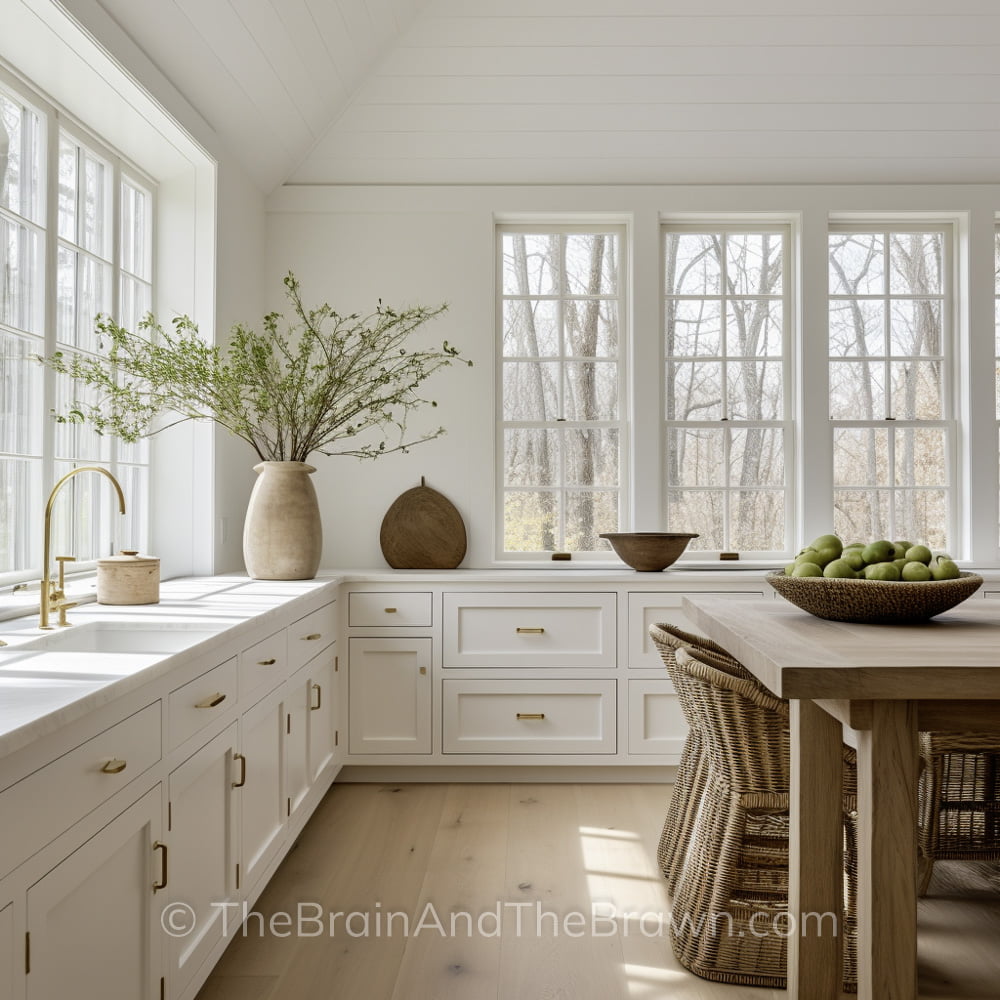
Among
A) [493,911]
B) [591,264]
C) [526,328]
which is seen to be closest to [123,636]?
[493,911]

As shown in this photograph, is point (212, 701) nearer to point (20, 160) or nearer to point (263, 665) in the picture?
point (263, 665)

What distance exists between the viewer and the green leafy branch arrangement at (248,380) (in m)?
2.91

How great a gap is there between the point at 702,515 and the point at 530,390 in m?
1.04

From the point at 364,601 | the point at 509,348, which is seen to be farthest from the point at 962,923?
the point at 509,348

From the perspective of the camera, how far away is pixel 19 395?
101 inches

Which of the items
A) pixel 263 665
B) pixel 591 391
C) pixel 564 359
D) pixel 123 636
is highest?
pixel 564 359

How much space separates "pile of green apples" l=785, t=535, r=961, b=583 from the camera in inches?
76.8

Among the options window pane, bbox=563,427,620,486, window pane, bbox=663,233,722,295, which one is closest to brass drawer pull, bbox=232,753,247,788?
window pane, bbox=563,427,620,486

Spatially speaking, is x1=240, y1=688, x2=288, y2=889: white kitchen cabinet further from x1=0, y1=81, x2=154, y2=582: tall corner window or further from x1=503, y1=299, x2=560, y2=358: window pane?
x1=503, y1=299, x2=560, y2=358: window pane

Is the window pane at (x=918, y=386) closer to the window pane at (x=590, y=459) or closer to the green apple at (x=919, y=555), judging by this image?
the window pane at (x=590, y=459)

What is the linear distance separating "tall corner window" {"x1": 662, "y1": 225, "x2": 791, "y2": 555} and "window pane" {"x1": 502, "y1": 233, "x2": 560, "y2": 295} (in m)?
0.56

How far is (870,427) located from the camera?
425 centimetres

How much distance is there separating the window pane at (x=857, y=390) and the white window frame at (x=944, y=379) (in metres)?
0.04

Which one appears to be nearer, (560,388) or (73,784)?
(73,784)
